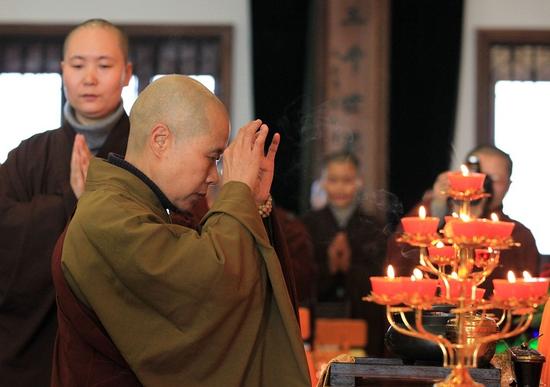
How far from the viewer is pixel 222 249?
2.10 meters

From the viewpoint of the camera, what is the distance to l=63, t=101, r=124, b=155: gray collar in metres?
3.30

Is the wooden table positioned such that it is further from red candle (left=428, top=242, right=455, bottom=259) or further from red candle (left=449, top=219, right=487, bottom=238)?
red candle (left=449, top=219, right=487, bottom=238)

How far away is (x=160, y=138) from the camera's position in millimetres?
2244

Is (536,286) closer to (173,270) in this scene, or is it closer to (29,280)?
(173,270)

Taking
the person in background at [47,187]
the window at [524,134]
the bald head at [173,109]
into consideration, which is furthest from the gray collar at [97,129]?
the window at [524,134]

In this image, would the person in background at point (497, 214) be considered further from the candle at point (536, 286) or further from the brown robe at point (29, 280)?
the candle at point (536, 286)

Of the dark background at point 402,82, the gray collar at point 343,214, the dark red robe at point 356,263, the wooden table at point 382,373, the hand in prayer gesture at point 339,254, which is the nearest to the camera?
the wooden table at point 382,373

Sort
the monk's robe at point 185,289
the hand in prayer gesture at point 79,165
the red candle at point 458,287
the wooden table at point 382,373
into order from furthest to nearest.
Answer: the hand in prayer gesture at point 79,165 → the wooden table at point 382,373 → the monk's robe at point 185,289 → the red candle at point 458,287

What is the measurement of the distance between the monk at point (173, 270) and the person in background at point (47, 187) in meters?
0.89

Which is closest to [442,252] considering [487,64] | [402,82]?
[402,82]

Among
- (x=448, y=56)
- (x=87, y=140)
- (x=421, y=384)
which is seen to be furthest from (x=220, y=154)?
(x=448, y=56)

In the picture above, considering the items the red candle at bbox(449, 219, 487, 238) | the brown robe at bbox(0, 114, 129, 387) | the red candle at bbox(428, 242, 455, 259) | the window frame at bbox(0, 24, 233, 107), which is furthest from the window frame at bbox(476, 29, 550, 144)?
the red candle at bbox(449, 219, 487, 238)

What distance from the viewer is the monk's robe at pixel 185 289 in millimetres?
2061

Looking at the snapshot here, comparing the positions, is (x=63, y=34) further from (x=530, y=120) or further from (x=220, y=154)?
(x=220, y=154)
